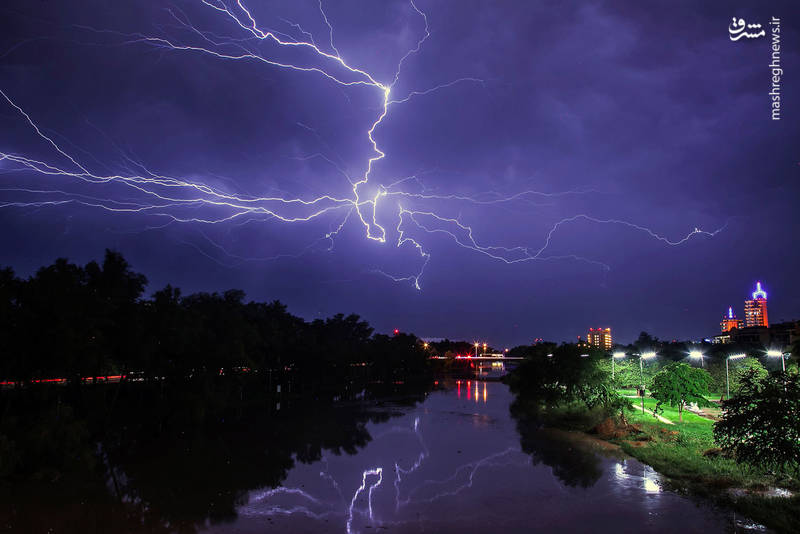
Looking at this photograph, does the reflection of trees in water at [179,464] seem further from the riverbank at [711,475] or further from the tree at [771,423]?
the tree at [771,423]

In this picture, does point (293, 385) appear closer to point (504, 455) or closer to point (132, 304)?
point (132, 304)

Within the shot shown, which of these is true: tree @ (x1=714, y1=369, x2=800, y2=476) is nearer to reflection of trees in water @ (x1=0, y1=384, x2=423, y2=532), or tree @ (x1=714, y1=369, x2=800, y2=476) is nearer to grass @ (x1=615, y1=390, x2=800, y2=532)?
grass @ (x1=615, y1=390, x2=800, y2=532)

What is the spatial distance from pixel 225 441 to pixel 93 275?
32.2ft

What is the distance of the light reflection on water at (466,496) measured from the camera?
11.6 meters

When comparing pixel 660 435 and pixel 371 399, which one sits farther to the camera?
pixel 371 399

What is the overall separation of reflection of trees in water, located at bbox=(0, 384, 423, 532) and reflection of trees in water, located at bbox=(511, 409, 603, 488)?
734 centimetres

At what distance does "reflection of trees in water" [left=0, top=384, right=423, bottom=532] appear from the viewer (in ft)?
40.2

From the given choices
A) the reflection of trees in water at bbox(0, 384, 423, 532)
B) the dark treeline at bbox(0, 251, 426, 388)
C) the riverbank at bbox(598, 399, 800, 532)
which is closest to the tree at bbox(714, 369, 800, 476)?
the riverbank at bbox(598, 399, 800, 532)

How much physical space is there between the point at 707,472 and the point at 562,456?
216 inches

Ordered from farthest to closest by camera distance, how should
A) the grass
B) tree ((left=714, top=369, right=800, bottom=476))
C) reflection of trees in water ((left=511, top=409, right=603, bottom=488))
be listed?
reflection of trees in water ((left=511, top=409, right=603, bottom=488)) → the grass → tree ((left=714, top=369, right=800, bottom=476))

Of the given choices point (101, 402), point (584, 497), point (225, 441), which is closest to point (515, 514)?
point (584, 497)

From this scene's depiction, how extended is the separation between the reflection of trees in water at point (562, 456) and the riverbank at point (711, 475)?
1.81 meters

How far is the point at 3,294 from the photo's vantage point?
710 inches

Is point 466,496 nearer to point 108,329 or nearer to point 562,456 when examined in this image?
point 562,456
